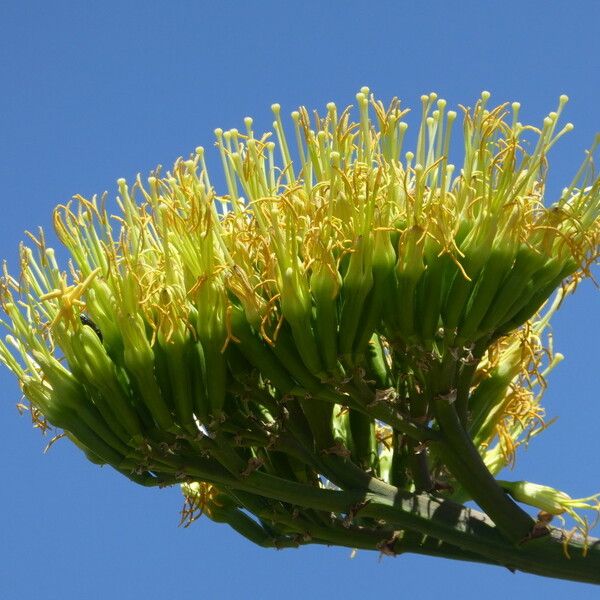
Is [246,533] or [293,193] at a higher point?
[293,193]

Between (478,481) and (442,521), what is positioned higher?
(478,481)

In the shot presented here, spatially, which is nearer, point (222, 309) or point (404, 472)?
point (222, 309)

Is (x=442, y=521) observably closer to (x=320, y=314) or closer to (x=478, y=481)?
(x=478, y=481)

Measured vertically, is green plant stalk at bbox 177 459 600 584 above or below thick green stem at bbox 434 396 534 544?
below

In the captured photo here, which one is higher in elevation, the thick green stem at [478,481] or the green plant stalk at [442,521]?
the thick green stem at [478,481]

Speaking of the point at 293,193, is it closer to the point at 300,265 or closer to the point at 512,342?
the point at 300,265

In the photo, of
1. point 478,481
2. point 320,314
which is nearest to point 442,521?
point 478,481

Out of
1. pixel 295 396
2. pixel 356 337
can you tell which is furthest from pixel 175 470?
pixel 356 337

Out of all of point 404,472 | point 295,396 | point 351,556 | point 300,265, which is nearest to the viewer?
point 300,265
